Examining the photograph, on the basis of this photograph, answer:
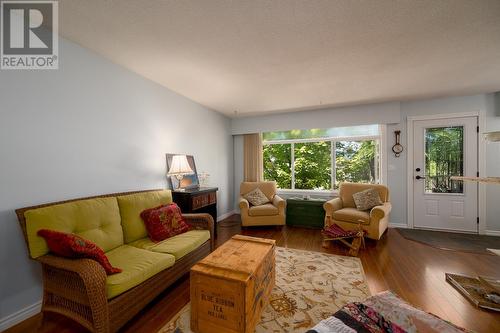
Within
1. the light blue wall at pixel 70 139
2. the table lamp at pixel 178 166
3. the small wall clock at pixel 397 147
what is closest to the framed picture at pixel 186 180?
the light blue wall at pixel 70 139

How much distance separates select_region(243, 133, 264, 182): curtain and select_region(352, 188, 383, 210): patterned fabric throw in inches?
84.5

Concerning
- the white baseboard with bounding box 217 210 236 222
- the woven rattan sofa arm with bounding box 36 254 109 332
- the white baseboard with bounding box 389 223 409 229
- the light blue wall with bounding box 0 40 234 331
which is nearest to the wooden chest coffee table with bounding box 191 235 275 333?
the woven rattan sofa arm with bounding box 36 254 109 332

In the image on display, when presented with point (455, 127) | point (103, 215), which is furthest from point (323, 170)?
point (103, 215)

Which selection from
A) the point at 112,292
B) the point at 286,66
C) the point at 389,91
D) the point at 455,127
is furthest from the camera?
the point at 455,127

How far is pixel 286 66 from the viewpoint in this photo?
2471 millimetres

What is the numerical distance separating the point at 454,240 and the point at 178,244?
13.7 ft

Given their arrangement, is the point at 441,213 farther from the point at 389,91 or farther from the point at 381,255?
the point at 389,91

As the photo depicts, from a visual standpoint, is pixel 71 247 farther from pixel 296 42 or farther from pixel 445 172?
pixel 445 172

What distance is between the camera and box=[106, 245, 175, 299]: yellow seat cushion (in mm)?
1399

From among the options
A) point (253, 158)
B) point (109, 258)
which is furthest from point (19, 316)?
point (253, 158)

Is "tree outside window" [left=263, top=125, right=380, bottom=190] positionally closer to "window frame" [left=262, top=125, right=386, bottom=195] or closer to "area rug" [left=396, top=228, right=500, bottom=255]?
"window frame" [left=262, top=125, right=386, bottom=195]

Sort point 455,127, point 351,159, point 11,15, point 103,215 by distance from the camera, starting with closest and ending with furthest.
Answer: point 11,15 < point 103,215 < point 455,127 < point 351,159

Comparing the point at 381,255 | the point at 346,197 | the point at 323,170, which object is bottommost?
the point at 381,255

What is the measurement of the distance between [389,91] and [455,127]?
1551 millimetres
